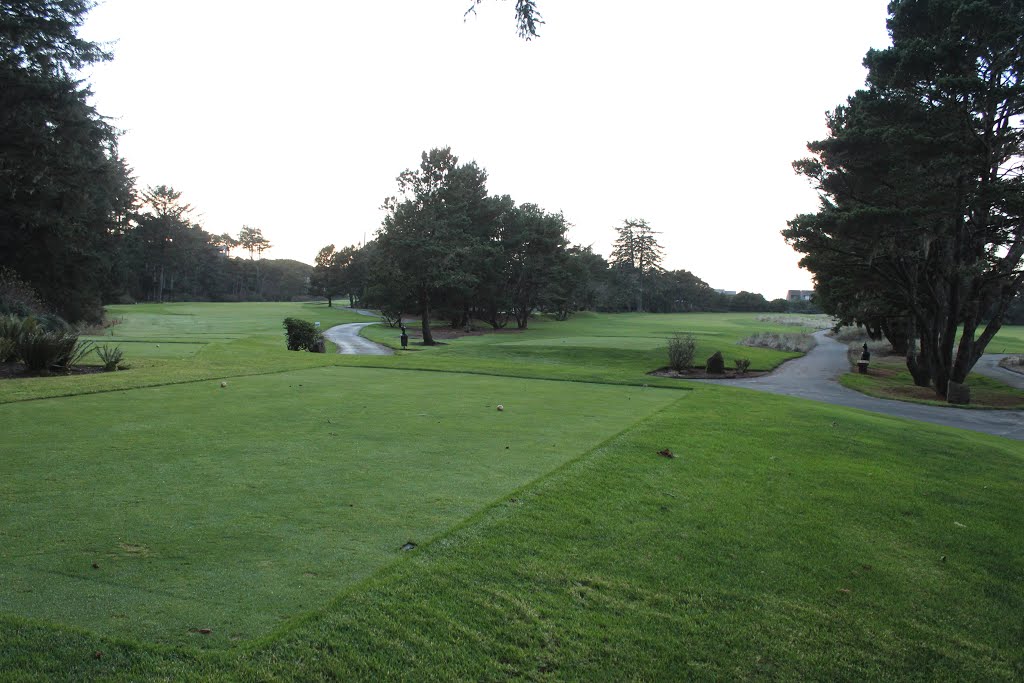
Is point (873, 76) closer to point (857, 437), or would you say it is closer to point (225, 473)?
point (857, 437)

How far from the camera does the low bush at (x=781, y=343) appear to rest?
3916cm

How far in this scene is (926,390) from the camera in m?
21.2

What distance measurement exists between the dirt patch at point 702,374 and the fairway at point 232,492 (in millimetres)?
15649

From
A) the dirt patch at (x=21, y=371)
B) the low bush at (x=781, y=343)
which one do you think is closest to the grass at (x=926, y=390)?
the low bush at (x=781, y=343)

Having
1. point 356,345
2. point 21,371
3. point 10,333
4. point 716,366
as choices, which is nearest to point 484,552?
point 21,371

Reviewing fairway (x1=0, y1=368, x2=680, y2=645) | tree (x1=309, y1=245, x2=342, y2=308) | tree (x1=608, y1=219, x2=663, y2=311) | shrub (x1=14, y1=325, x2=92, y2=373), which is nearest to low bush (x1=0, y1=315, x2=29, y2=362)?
shrub (x1=14, y1=325, x2=92, y2=373)

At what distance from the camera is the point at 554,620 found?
9.78ft

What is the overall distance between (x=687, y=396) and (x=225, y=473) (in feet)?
29.8

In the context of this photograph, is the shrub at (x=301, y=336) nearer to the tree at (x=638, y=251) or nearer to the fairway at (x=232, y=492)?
the fairway at (x=232, y=492)

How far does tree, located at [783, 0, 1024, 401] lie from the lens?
16734 mm

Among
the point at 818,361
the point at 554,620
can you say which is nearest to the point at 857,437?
the point at 554,620

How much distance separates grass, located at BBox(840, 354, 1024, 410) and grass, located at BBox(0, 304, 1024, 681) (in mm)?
12412

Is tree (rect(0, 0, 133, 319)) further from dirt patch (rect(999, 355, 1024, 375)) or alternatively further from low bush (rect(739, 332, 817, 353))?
dirt patch (rect(999, 355, 1024, 375))

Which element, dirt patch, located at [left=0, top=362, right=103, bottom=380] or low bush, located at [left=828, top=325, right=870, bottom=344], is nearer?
dirt patch, located at [left=0, top=362, right=103, bottom=380]
